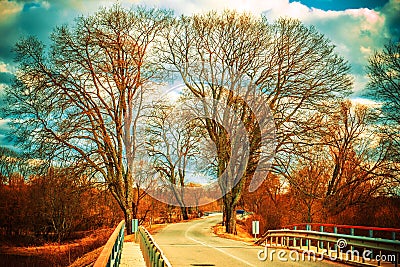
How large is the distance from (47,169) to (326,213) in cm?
2425

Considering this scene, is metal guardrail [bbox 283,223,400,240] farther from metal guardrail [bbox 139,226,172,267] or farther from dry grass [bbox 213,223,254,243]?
metal guardrail [bbox 139,226,172,267]

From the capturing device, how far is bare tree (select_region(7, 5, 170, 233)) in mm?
28672

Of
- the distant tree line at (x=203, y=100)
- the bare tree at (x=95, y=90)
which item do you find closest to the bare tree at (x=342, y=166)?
the distant tree line at (x=203, y=100)

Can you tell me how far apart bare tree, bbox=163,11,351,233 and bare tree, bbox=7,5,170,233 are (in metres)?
3.52

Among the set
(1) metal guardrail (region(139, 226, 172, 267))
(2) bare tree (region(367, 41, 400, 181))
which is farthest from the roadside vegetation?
(1) metal guardrail (region(139, 226, 172, 267))

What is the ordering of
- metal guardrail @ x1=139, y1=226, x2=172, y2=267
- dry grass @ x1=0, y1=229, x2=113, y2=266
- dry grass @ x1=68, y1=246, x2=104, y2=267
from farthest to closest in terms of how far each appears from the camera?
dry grass @ x1=0, y1=229, x2=113, y2=266 → dry grass @ x1=68, y1=246, x2=104, y2=267 → metal guardrail @ x1=139, y1=226, x2=172, y2=267

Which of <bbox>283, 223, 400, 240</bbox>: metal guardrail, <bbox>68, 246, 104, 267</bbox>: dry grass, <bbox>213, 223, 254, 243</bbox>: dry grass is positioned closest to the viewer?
<bbox>283, 223, 400, 240</bbox>: metal guardrail

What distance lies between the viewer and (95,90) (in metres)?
32.4

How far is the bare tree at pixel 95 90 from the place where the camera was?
94.1ft

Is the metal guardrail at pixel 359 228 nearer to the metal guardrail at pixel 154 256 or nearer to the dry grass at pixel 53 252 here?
the metal guardrail at pixel 154 256

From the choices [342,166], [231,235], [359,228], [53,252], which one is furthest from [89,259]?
[342,166]

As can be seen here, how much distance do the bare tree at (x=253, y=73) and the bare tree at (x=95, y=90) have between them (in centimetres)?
352

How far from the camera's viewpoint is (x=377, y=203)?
34.1 meters

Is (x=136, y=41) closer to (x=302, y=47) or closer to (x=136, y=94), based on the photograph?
(x=136, y=94)
